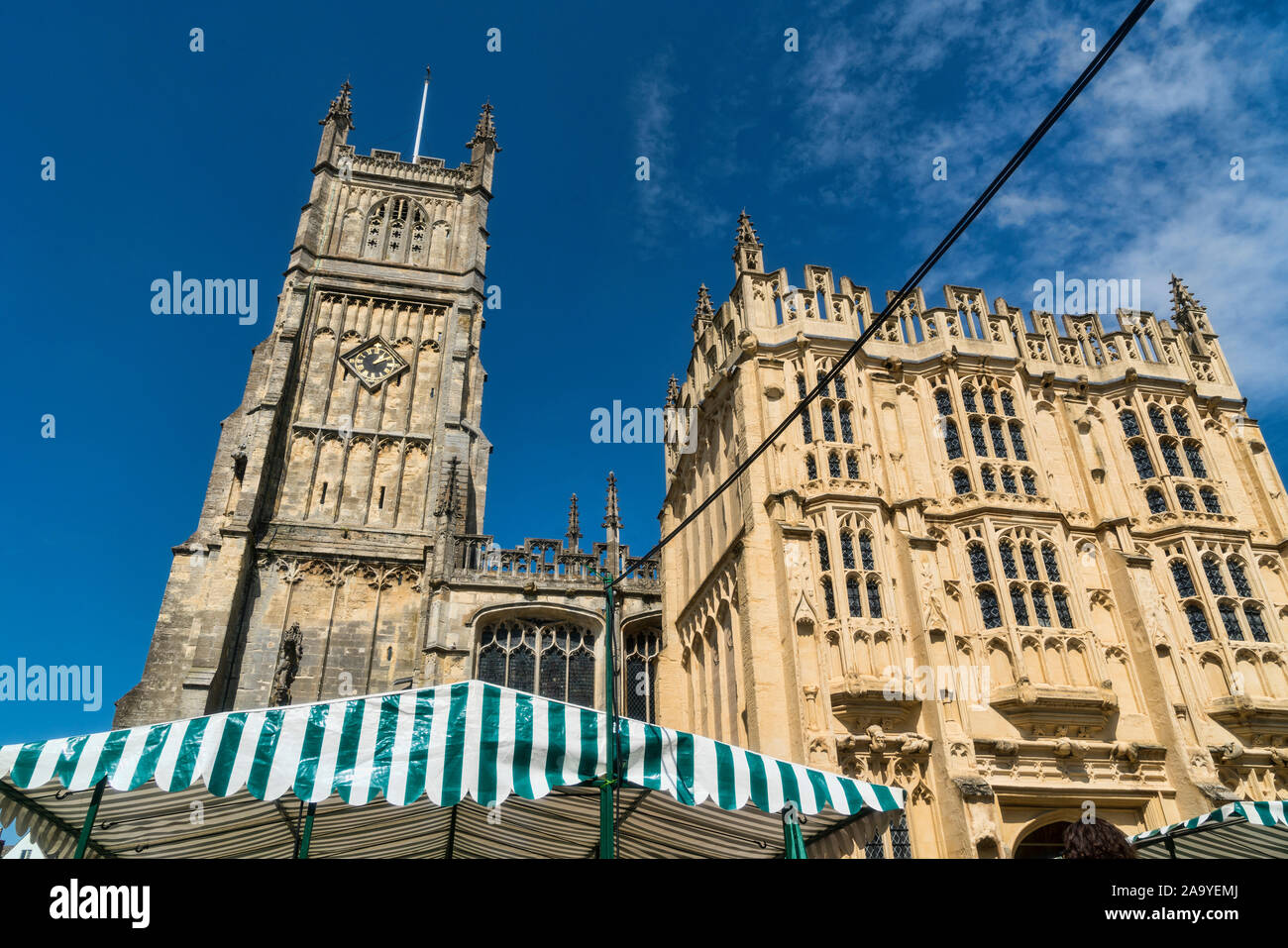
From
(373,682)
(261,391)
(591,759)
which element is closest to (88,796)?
(591,759)

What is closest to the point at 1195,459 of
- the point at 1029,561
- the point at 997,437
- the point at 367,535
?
the point at 997,437

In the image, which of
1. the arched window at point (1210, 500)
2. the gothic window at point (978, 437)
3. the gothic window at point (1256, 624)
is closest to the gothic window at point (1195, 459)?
the arched window at point (1210, 500)

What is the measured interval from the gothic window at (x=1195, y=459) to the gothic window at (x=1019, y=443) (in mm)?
4094

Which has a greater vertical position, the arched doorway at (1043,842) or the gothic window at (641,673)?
the gothic window at (641,673)

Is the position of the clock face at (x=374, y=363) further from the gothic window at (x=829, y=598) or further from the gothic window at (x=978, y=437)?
the gothic window at (x=978, y=437)

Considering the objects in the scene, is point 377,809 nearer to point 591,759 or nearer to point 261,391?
point 591,759

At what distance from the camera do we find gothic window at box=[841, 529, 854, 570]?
16141 mm

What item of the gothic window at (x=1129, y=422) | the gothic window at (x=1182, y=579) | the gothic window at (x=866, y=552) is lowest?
the gothic window at (x=1182, y=579)

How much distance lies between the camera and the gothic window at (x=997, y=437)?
1811cm

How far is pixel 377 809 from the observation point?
903 cm

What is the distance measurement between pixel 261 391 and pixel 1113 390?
27515mm

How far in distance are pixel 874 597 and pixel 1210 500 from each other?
8.70 metres

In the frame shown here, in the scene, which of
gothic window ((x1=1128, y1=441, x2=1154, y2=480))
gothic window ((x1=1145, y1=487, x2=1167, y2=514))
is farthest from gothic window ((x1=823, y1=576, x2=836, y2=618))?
gothic window ((x1=1128, y1=441, x2=1154, y2=480))

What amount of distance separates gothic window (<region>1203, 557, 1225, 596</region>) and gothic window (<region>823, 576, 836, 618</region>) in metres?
8.06
